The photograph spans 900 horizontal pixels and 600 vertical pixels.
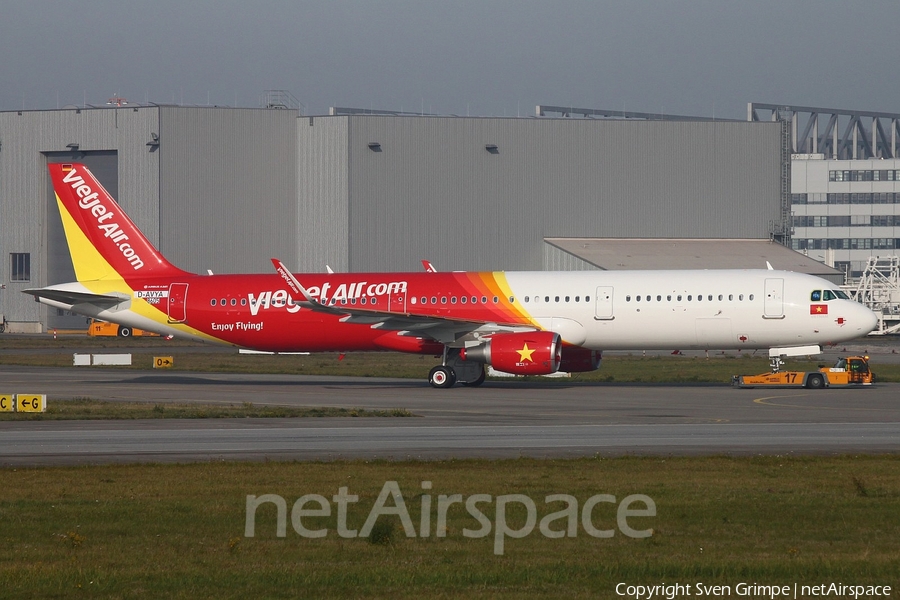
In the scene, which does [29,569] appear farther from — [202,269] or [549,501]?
[202,269]

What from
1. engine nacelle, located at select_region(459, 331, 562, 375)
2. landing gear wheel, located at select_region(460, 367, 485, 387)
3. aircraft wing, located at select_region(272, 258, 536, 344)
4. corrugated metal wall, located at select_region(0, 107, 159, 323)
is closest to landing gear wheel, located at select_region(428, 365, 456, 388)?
landing gear wheel, located at select_region(460, 367, 485, 387)

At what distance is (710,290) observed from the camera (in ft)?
128

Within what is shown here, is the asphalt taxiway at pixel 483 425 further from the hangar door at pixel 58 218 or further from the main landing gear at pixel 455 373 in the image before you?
the hangar door at pixel 58 218

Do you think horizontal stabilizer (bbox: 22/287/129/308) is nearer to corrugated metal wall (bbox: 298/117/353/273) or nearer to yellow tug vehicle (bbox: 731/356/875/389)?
yellow tug vehicle (bbox: 731/356/875/389)

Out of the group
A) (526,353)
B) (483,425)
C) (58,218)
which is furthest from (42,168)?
(483,425)

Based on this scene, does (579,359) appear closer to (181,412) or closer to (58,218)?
(181,412)

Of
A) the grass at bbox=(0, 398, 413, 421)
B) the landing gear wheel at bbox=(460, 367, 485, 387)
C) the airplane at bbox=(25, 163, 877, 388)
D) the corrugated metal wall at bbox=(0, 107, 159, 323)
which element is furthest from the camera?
the corrugated metal wall at bbox=(0, 107, 159, 323)

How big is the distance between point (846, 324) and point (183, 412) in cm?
2215

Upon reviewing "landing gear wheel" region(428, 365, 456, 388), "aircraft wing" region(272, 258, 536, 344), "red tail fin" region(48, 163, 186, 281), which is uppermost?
"red tail fin" region(48, 163, 186, 281)

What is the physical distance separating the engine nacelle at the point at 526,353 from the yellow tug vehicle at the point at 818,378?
6899 mm

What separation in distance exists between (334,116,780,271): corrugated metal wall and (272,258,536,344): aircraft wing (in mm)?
44488

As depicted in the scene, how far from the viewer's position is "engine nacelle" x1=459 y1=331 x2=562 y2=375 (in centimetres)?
3775

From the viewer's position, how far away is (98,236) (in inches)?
1752

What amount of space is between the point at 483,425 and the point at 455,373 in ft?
46.7
